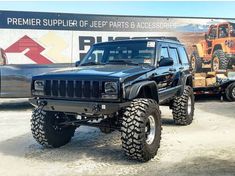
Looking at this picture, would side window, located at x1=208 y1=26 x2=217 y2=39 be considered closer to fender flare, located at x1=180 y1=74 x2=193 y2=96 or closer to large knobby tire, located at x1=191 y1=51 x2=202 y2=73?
large knobby tire, located at x1=191 y1=51 x2=202 y2=73

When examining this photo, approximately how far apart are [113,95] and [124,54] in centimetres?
181

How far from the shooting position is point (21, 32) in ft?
39.1

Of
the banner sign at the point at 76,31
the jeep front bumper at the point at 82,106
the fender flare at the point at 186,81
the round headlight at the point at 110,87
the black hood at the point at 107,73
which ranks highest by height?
the banner sign at the point at 76,31

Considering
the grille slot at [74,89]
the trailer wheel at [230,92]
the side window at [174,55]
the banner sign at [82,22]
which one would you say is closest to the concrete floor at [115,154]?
the grille slot at [74,89]

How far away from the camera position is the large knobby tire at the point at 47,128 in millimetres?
6824

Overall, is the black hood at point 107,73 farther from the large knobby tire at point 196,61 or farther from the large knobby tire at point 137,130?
the large knobby tire at point 196,61

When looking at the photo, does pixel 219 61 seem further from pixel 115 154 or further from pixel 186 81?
pixel 115 154

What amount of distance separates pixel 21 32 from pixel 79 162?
22.9 feet

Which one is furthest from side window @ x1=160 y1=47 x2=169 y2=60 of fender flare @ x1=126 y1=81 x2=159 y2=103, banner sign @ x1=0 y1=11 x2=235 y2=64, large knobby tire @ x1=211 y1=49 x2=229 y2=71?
large knobby tire @ x1=211 y1=49 x2=229 y2=71

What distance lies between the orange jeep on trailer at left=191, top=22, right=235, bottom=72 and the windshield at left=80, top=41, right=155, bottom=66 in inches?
256

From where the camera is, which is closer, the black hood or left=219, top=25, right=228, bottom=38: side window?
the black hood

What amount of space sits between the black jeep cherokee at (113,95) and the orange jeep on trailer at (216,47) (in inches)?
231

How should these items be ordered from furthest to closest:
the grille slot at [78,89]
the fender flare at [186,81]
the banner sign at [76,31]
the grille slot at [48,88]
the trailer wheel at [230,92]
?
1. the trailer wheel at [230,92]
2. the banner sign at [76,31]
3. the fender flare at [186,81]
4. the grille slot at [48,88]
5. the grille slot at [78,89]

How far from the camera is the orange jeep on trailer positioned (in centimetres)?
1356
